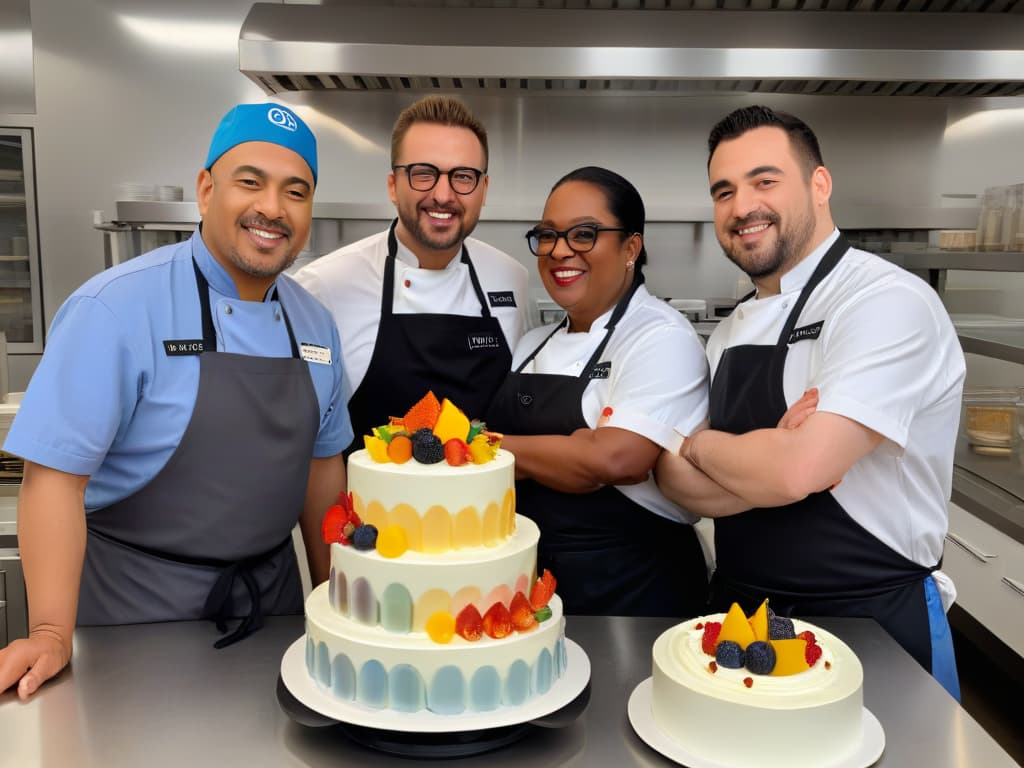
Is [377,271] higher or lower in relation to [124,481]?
higher

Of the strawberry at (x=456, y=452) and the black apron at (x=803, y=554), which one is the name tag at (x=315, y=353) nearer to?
the strawberry at (x=456, y=452)

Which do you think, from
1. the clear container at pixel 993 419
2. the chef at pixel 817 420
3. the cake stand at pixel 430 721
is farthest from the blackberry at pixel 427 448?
the clear container at pixel 993 419

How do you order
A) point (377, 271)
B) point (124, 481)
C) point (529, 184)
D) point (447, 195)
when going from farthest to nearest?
point (529, 184)
point (377, 271)
point (447, 195)
point (124, 481)

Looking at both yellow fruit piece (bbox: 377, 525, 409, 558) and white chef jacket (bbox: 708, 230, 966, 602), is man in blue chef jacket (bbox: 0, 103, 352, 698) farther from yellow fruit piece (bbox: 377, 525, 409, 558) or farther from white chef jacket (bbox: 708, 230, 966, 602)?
white chef jacket (bbox: 708, 230, 966, 602)

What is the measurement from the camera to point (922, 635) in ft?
5.08

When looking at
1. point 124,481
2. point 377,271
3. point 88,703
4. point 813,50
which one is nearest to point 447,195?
point 377,271

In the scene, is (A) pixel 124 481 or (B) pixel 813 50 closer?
(A) pixel 124 481

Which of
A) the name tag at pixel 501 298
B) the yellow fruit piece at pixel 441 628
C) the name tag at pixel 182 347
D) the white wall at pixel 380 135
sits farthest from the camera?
the white wall at pixel 380 135

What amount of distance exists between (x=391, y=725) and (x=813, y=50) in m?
2.92

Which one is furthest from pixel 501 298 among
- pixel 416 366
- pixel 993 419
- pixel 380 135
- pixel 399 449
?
pixel 380 135

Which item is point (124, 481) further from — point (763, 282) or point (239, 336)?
point (763, 282)

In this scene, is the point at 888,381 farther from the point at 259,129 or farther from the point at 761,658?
the point at 259,129

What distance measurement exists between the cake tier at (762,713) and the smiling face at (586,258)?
1.02 meters

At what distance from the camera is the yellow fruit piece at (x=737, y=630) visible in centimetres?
114
